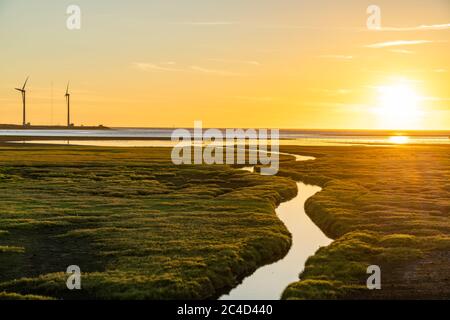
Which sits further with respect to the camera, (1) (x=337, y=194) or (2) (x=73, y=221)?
(1) (x=337, y=194)

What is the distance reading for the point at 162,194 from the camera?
177 ft

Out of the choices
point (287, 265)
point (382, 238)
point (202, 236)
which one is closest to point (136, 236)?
point (202, 236)

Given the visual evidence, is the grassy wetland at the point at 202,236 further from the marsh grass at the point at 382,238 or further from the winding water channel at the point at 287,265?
the winding water channel at the point at 287,265

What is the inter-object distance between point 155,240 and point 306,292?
1150cm

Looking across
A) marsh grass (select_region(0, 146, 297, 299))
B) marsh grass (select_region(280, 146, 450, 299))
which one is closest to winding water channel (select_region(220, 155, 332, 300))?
marsh grass (select_region(0, 146, 297, 299))

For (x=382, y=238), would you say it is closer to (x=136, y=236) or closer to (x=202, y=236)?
(x=202, y=236)

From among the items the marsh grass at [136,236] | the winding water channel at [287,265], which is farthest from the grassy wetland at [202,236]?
the winding water channel at [287,265]

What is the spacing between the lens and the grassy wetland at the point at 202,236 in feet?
83.3

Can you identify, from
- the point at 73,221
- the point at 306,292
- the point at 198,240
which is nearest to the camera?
the point at 306,292

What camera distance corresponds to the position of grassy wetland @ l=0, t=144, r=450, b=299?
25375 mm

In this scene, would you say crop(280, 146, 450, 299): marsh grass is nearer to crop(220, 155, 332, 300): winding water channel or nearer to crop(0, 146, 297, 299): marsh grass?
crop(220, 155, 332, 300): winding water channel

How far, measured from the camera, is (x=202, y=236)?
112 ft
